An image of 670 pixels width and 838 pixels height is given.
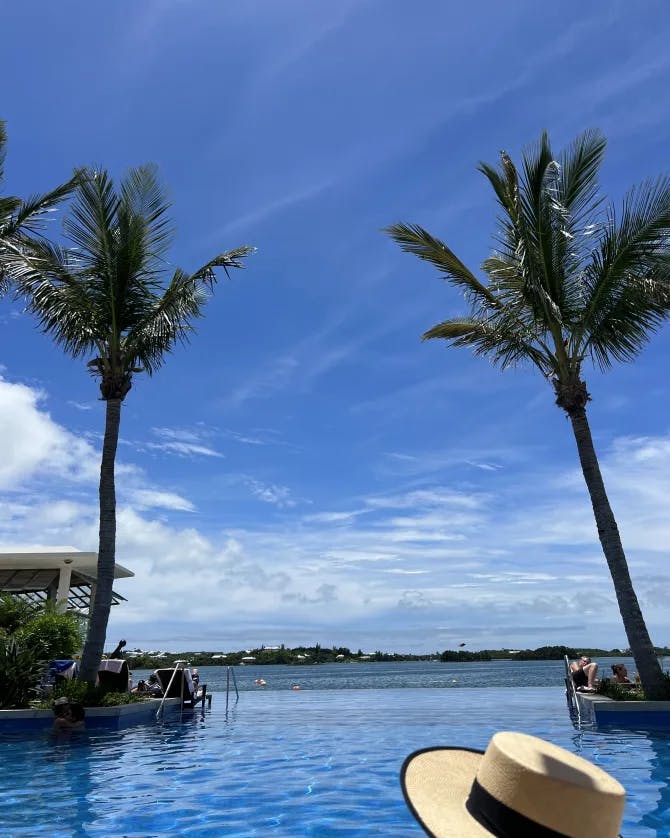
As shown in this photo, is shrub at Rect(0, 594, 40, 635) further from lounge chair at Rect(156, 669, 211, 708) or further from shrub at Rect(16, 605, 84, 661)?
lounge chair at Rect(156, 669, 211, 708)

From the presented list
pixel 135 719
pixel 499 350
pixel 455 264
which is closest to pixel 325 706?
pixel 135 719

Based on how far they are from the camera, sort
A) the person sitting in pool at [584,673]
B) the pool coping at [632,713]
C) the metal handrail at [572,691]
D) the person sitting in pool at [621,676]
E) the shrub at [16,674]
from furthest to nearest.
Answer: the person sitting in pool at [621,676], the person sitting in pool at [584,673], the shrub at [16,674], the metal handrail at [572,691], the pool coping at [632,713]

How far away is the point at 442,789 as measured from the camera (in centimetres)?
244

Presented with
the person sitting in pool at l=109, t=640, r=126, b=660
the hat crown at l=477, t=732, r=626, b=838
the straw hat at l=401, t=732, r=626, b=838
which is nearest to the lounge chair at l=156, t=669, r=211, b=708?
the person sitting in pool at l=109, t=640, r=126, b=660

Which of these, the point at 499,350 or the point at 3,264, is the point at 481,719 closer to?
the point at 499,350

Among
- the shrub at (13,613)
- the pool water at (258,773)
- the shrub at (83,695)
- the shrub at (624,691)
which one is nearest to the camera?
the pool water at (258,773)

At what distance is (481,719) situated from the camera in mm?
14375

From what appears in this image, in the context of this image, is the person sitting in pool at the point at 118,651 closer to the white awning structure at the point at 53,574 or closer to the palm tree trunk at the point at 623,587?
the white awning structure at the point at 53,574

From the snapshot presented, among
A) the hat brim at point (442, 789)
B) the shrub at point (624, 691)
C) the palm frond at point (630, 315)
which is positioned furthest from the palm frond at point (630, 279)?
the hat brim at point (442, 789)

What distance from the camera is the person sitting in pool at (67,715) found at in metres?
12.0

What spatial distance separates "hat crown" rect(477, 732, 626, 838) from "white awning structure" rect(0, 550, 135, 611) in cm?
2005

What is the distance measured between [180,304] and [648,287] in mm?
9790

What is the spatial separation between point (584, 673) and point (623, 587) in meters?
3.82

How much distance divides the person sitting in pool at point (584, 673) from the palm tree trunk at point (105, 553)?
32.9 feet
